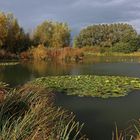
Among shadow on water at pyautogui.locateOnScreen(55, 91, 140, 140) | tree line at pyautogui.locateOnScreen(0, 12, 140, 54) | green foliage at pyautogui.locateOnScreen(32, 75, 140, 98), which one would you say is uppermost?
tree line at pyautogui.locateOnScreen(0, 12, 140, 54)

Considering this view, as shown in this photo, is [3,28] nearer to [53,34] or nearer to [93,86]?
[53,34]

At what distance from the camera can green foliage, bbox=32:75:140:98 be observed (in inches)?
582

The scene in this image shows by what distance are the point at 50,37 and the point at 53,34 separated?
714 millimetres

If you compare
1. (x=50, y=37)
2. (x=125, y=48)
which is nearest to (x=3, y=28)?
(x=50, y=37)

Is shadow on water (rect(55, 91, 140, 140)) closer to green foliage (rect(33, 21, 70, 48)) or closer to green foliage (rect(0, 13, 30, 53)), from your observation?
green foliage (rect(0, 13, 30, 53))

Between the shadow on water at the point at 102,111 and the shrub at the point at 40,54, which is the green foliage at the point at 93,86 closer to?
the shadow on water at the point at 102,111

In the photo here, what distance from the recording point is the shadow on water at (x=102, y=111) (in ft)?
31.0

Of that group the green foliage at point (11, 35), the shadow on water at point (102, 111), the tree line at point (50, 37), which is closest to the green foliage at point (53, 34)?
the tree line at point (50, 37)

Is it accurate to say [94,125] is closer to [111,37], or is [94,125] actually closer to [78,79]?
[78,79]

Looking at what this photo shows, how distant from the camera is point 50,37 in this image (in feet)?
193

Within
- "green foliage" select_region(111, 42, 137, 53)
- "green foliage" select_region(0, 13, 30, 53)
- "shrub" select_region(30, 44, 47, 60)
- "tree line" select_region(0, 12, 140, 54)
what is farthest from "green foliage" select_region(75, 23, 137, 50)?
"shrub" select_region(30, 44, 47, 60)

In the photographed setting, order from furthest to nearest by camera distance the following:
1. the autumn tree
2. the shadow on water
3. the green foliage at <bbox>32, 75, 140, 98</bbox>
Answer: the autumn tree, the green foliage at <bbox>32, 75, 140, 98</bbox>, the shadow on water

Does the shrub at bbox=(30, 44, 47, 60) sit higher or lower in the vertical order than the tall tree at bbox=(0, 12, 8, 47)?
lower

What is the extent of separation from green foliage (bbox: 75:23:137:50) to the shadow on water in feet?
220
